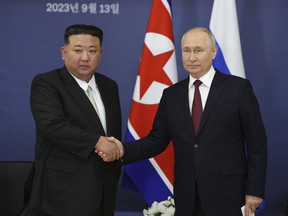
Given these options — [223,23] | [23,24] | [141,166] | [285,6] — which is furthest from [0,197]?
[285,6]

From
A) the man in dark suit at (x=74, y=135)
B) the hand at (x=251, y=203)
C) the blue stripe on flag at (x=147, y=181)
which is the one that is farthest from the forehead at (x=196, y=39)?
the blue stripe on flag at (x=147, y=181)

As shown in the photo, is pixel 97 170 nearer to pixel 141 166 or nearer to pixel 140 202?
pixel 141 166

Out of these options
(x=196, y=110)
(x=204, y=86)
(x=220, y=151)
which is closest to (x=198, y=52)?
(x=204, y=86)

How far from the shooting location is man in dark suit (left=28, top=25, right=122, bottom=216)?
8.08ft

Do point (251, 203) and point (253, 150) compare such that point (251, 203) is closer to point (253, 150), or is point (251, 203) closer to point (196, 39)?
point (253, 150)

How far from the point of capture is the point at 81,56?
261cm

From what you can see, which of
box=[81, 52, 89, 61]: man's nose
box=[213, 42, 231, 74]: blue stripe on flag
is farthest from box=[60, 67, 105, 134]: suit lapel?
box=[213, 42, 231, 74]: blue stripe on flag

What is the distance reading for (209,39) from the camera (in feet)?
8.59

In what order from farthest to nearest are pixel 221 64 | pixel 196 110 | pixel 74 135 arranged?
1. pixel 221 64
2. pixel 196 110
3. pixel 74 135

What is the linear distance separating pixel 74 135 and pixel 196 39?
→ 0.89 meters

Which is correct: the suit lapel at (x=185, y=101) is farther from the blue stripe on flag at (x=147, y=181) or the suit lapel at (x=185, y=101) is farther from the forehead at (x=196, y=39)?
the blue stripe on flag at (x=147, y=181)

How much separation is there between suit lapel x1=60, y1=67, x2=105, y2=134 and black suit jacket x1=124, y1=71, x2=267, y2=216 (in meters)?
0.49

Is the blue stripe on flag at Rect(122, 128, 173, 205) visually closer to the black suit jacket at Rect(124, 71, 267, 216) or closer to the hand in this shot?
the black suit jacket at Rect(124, 71, 267, 216)

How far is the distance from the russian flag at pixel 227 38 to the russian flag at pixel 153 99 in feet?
1.14
